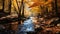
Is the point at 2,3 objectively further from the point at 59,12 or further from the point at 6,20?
the point at 59,12

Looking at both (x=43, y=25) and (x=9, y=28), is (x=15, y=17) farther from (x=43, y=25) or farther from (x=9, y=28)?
(x=43, y=25)

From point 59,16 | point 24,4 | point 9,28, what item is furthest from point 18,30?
point 59,16

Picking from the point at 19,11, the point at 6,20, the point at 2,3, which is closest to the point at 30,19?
the point at 19,11

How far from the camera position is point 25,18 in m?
2.51

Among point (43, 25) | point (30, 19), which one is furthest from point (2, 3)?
point (43, 25)

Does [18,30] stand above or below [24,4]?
below

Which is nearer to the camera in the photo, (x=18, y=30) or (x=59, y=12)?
(x=18, y=30)

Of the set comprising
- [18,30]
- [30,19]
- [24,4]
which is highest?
[24,4]

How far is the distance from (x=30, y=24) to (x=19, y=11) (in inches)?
12.7

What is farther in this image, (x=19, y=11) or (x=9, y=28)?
(x=19, y=11)

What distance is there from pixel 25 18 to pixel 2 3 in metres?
0.50

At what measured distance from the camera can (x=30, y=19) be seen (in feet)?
8.16

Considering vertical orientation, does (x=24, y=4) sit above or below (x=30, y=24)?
above

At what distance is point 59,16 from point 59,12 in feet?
0.25
